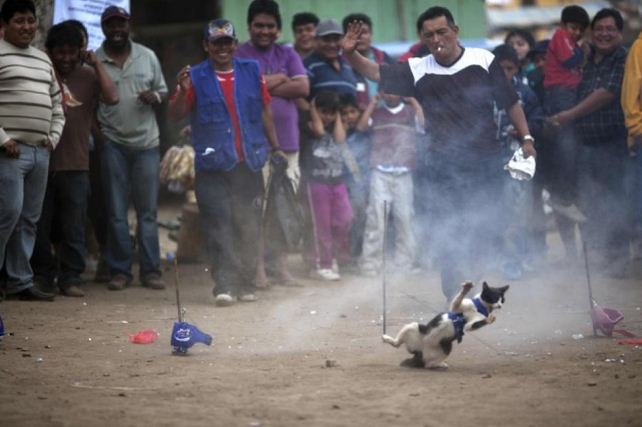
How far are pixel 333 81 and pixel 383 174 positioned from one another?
106 centimetres

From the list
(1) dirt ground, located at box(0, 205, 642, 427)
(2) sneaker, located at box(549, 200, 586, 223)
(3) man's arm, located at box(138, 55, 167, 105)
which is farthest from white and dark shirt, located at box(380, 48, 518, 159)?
(2) sneaker, located at box(549, 200, 586, 223)

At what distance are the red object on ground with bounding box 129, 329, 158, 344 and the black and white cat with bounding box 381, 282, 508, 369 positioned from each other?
6.74ft

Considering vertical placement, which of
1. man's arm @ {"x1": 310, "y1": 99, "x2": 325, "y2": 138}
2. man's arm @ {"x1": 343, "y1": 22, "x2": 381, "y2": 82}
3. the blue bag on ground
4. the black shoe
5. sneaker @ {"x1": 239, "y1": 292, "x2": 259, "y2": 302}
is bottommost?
sneaker @ {"x1": 239, "y1": 292, "x2": 259, "y2": 302}

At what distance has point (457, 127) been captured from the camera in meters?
8.99

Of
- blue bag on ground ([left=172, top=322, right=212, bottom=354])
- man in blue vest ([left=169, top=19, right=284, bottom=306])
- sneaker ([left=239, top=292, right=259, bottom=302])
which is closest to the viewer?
blue bag on ground ([left=172, top=322, right=212, bottom=354])

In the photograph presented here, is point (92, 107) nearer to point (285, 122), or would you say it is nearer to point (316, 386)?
point (285, 122)

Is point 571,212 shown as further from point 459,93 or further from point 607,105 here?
point 459,93

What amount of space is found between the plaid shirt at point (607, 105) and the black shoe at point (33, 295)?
17.4 feet

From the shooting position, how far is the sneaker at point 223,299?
9.95m

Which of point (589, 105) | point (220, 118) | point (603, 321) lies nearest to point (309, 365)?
point (603, 321)

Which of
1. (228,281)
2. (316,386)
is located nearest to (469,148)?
(228,281)

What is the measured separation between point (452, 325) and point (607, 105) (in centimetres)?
514

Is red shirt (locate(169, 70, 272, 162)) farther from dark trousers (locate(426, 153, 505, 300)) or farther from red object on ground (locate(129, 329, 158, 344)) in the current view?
red object on ground (locate(129, 329, 158, 344))

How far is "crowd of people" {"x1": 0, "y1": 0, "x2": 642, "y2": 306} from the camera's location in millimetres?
9094
